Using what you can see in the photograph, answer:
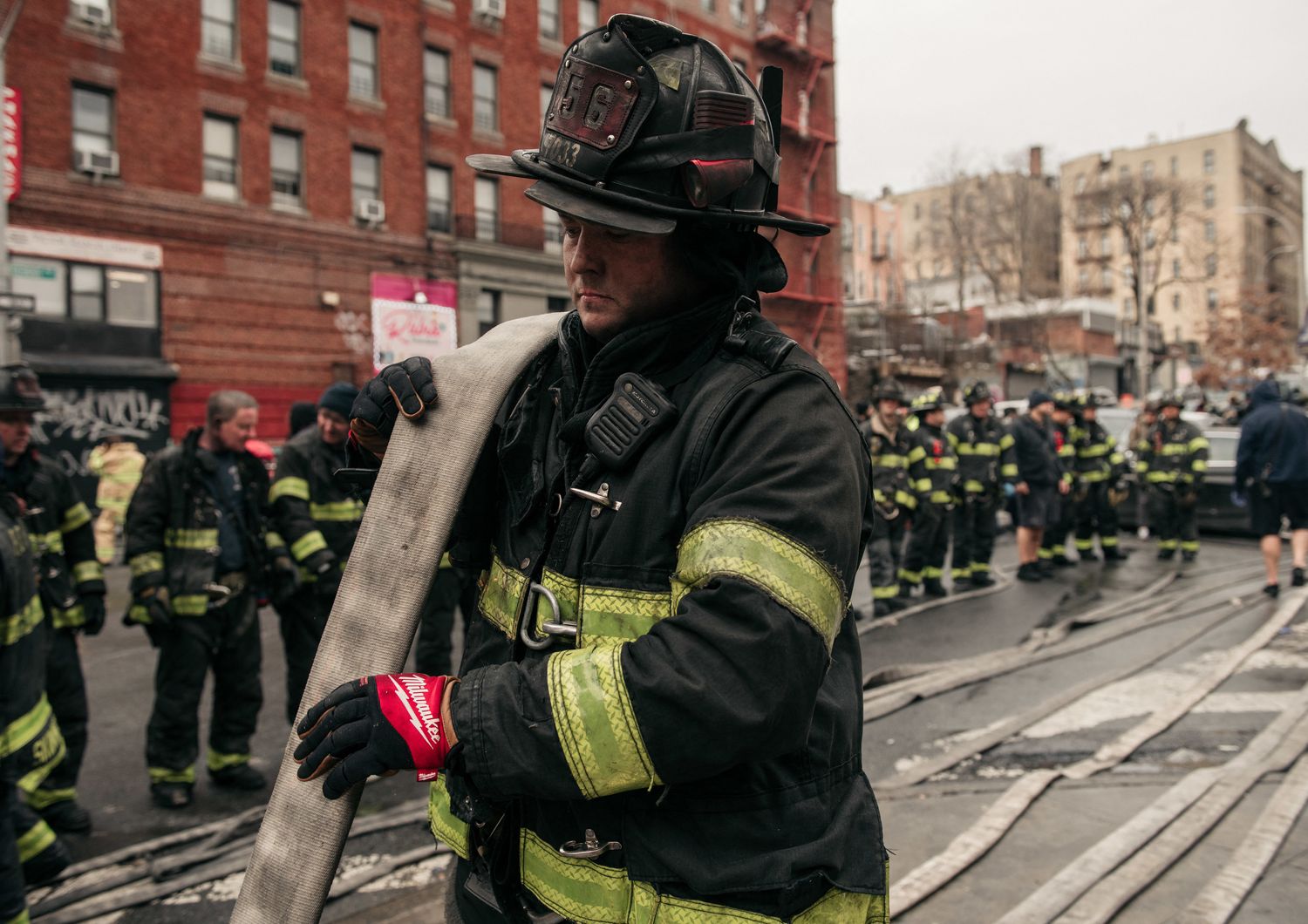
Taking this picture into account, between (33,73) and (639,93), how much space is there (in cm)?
2080

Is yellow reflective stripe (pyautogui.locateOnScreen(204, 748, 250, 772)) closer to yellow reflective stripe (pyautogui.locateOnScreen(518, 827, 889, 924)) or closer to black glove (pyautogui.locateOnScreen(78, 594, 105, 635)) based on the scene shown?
black glove (pyautogui.locateOnScreen(78, 594, 105, 635))

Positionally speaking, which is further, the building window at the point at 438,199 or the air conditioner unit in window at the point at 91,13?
the building window at the point at 438,199

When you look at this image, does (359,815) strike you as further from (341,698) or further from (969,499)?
(969,499)

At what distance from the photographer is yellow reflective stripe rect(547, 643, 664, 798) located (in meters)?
1.34

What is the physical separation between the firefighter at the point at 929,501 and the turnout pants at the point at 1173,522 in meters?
3.66

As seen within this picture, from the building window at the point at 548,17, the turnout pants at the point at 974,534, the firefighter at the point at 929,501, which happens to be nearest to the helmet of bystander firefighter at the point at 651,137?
the firefighter at the point at 929,501

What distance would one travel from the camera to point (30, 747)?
11.5 feet

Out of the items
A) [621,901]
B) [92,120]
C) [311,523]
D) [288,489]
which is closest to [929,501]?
[311,523]

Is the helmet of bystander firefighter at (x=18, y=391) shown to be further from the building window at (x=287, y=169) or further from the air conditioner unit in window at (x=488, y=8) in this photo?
the air conditioner unit in window at (x=488, y=8)

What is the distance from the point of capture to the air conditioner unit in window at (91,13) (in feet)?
59.4

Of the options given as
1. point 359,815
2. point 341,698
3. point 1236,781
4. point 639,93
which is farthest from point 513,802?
point 1236,781

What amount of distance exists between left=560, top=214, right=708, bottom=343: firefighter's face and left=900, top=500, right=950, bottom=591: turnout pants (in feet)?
28.1

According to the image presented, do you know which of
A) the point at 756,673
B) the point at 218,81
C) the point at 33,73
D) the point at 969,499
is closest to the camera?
the point at 756,673

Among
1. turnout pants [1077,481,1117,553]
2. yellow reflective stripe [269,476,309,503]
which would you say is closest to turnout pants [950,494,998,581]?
turnout pants [1077,481,1117,553]
